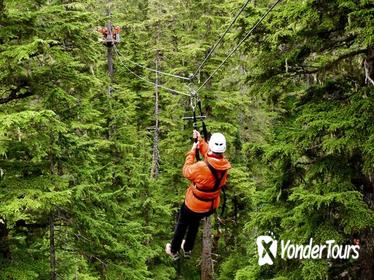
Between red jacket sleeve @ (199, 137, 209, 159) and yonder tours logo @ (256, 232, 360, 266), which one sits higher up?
red jacket sleeve @ (199, 137, 209, 159)

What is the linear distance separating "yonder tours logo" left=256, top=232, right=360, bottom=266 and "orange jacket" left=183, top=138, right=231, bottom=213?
5.49ft

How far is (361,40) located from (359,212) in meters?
2.78

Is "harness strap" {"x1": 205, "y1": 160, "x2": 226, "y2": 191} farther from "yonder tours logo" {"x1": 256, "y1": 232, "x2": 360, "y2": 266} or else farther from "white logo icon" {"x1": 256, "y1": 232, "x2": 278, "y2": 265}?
"white logo icon" {"x1": 256, "y1": 232, "x2": 278, "y2": 265}

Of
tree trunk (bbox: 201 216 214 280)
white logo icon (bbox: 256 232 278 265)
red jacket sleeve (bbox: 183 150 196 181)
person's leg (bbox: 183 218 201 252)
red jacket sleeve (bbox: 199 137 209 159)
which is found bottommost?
tree trunk (bbox: 201 216 214 280)

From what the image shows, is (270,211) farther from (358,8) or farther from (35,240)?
(35,240)

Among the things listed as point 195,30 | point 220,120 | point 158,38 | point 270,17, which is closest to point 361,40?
point 270,17

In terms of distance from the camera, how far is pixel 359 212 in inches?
280

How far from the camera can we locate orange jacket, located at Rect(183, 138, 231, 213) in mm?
7508

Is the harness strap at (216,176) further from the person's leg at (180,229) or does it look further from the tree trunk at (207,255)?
the tree trunk at (207,255)

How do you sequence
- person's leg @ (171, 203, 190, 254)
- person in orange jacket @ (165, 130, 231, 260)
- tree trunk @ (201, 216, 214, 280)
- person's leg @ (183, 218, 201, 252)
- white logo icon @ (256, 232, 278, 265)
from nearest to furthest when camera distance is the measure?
person in orange jacket @ (165, 130, 231, 260), person's leg @ (171, 203, 190, 254), person's leg @ (183, 218, 201, 252), white logo icon @ (256, 232, 278, 265), tree trunk @ (201, 216, 214, 280)

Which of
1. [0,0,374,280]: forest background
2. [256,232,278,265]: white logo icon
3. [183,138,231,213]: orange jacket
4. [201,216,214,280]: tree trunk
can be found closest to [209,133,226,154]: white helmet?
[183,138,231,213]: orange jacket

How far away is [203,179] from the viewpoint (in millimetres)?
7598

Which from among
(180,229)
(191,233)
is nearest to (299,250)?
(191,233)

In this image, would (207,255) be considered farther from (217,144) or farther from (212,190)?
(217,144)
